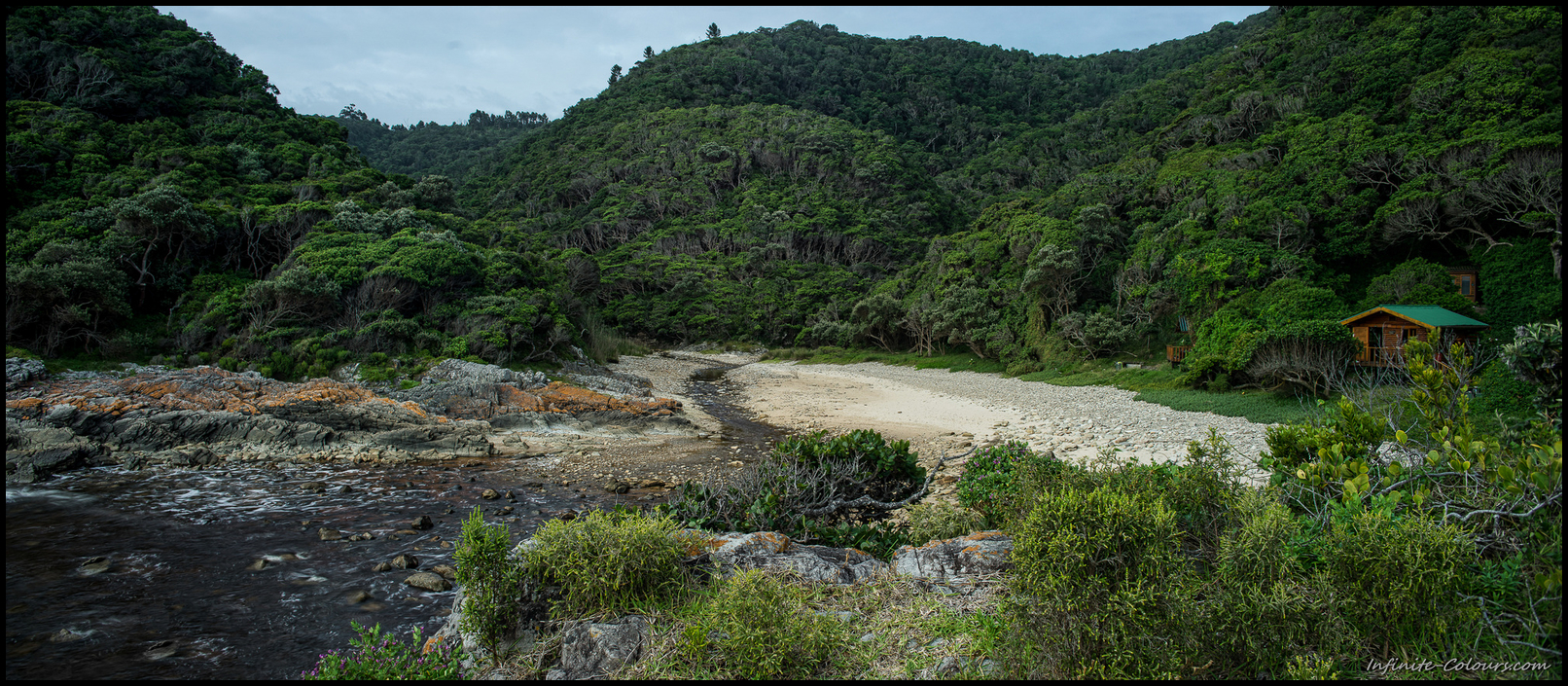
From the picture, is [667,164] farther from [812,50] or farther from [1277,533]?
[1277,533]

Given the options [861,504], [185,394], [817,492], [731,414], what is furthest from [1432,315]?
[185,394]

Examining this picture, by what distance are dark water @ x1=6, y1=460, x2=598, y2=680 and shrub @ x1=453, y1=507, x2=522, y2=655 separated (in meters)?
2.61

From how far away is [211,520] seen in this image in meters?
9.59

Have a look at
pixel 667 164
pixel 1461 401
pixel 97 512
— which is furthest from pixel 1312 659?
pixel 667 164

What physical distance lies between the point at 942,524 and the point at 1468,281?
2622 centimetres

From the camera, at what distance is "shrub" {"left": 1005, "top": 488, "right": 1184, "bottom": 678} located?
11.9 feet

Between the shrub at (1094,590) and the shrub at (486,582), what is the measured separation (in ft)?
12.4

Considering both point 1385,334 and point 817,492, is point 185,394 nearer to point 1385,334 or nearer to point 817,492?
point 817,492

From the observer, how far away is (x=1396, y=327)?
59.1 feet

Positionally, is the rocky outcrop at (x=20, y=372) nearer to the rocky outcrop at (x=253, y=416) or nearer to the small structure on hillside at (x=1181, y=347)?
the rocky outcrop at (x=253, y=416)

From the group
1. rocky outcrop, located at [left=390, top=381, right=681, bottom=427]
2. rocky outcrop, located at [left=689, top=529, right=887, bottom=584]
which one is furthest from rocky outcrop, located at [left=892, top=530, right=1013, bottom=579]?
rocky outcrop, located at [left=390, top=381, right=681, bottom=427]

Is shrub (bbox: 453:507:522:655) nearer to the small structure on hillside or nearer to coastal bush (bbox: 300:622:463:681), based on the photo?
coastal bush (bbox: 300:622:463:681)

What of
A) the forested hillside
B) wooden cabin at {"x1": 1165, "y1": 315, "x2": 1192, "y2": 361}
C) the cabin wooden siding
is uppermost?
the forested hillside

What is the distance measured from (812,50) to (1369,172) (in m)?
119
